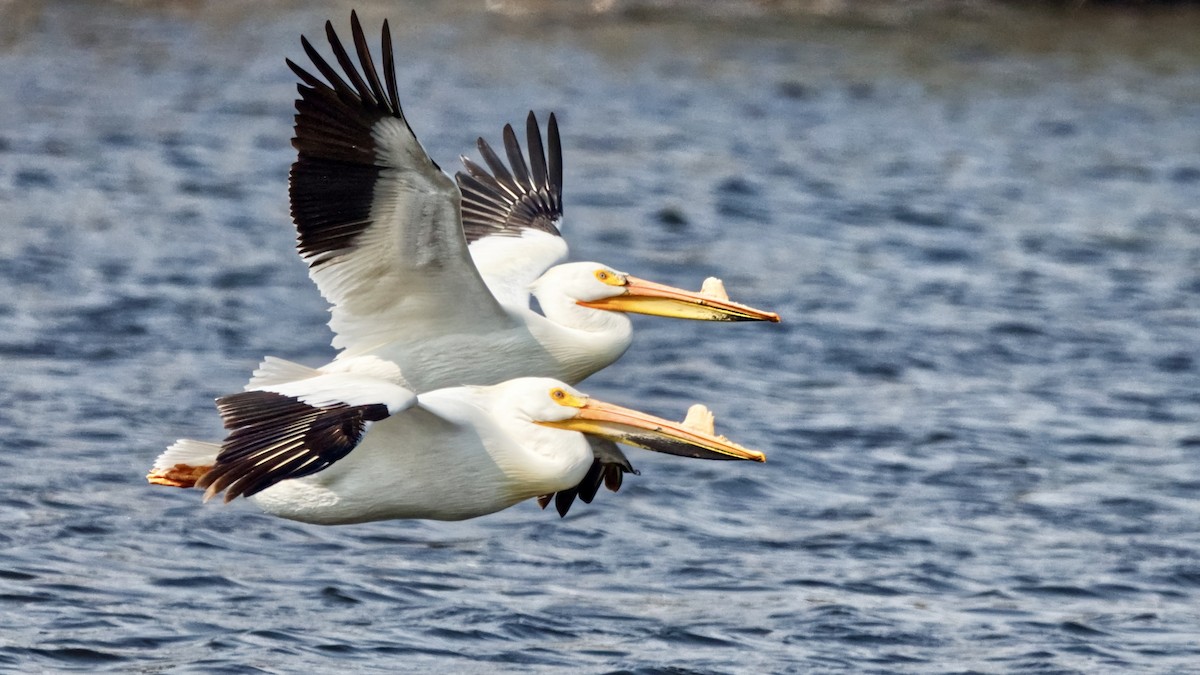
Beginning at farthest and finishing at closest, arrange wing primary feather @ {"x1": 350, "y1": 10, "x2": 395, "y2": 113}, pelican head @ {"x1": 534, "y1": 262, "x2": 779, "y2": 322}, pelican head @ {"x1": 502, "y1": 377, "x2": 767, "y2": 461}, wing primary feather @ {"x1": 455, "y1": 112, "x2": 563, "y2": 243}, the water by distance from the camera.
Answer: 1. the water
2. wing primary feather @ {"x1": 455, "y1": 112, "x2": 563, "y2": 243}
3. pelican head @ {"x1": 534, "y1": 262, "x2": 779, "y2": 322}
4. pelican head @ {"x1": 502, "y1": 377, "x2": 767, "y2": 461}
5. wing primary feather @ {"x1": 350, "y1": 10, "x2": 395, "y2": 113}

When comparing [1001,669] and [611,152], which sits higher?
[611,152]

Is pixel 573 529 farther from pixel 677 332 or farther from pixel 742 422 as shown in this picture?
pixel 677 332

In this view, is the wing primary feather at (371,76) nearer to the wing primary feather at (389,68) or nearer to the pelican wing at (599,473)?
the wing primary feather at (389,68)

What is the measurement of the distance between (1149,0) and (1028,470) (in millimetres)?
13285

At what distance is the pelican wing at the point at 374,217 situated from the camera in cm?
692

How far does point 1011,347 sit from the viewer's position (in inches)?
551

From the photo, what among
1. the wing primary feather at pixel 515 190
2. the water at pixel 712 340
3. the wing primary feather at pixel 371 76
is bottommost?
the water at pixel 712 340

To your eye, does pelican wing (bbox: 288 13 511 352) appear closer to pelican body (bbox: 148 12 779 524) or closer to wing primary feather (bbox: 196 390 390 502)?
pelican body (bbox: 148 12 779 524)

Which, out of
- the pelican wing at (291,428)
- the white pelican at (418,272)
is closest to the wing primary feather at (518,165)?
the white pelican at (418,272)

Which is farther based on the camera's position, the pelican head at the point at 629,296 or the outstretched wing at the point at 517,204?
the outstretched wing at the point at 517,204

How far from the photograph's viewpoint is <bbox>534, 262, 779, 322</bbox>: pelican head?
798 cm

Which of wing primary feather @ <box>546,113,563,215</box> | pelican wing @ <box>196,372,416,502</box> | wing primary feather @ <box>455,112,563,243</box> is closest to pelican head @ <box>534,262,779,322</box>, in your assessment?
wing primary feather @ <box>455,112,563,243</box>

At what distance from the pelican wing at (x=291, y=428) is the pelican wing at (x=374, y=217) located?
83 cm

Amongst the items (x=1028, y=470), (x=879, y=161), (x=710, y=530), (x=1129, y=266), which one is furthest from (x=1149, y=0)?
(x=710, y=530)
